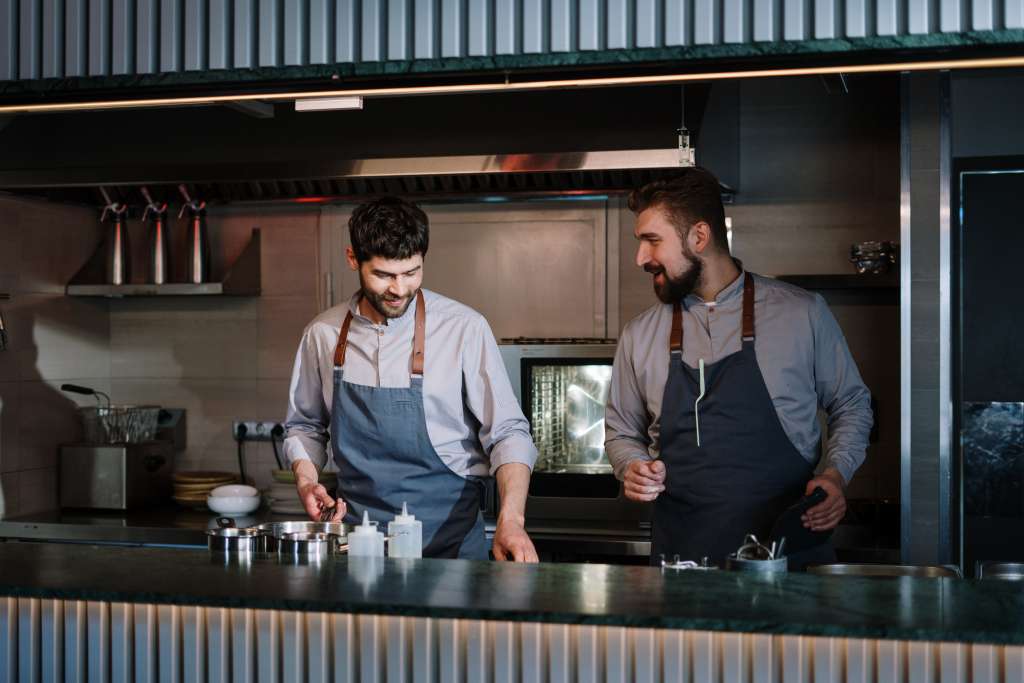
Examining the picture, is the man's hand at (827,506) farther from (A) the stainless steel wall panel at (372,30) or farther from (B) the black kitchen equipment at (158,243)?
(B) the black kitchen equipment at (158,243)

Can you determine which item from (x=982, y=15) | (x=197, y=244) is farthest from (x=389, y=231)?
(x=197, y=244)

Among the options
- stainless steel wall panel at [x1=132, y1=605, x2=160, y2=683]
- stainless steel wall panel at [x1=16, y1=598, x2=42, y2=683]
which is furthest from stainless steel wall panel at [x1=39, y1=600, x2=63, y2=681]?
stainless steel wall panel at [x1=132, y1=605, x2=160, y2=683]

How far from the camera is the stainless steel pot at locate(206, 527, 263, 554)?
2451 millimetres

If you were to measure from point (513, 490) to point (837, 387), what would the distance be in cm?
97

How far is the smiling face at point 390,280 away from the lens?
3107mm

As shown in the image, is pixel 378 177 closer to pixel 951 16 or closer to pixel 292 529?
pixel 292 529

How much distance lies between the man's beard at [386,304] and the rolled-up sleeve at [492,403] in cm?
21

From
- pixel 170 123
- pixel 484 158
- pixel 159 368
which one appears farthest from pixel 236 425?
pixel 484 158

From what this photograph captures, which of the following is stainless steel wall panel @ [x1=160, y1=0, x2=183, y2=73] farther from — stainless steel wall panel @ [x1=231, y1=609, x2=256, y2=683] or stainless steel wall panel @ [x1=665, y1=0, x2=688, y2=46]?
stainless steel wall panel @ [x1=231, y1=609, x2=256, y2=683]

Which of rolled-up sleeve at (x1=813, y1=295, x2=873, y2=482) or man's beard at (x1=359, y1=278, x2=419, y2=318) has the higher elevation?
man's beard at (x1=359, y1=278, x2=419, y2=318)

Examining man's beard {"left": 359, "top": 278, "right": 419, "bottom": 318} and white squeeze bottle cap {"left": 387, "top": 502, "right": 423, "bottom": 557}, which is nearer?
white squeeze bottle cap {"left": 387, "top": 502, "right": 423, "bottom": 557}

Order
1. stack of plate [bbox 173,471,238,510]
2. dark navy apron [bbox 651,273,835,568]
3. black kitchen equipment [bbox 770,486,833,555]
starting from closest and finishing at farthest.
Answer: black kitchen equipment [bbox 770,486,833,555] < dark navy apron [bbox 651,273,835,568] < stack of plate [bbox 173,471,238,510]

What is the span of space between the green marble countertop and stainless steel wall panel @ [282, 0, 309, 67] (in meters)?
1.00

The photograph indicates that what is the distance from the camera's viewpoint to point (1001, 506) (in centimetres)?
435
